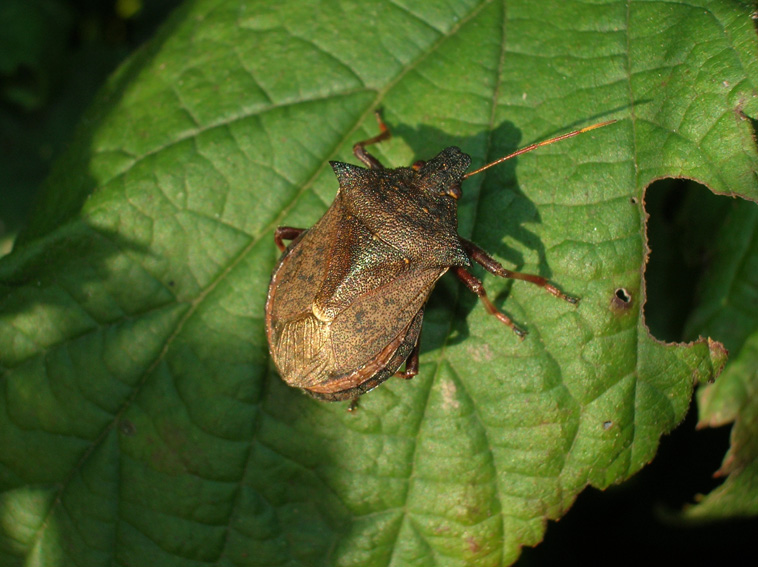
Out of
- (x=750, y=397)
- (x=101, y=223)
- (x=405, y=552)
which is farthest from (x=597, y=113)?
(x=101, y=223)

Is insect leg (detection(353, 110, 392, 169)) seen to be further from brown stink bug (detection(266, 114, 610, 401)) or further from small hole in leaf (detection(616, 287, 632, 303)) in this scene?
small hole in leaf (detection(616, 287, 632, 303))

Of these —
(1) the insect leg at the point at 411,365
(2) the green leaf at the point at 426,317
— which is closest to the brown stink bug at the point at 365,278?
(1) the insect leg at the point at 411,365

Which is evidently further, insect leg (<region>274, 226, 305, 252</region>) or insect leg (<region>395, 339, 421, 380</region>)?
insect leg (<region>274, 226, 305, 252</region>)

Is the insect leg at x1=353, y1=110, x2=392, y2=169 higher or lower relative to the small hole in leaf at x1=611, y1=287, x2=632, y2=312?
higher

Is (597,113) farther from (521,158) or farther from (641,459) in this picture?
(641,459)

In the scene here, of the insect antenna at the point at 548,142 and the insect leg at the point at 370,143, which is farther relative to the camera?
the insect leg at the point at 370,143

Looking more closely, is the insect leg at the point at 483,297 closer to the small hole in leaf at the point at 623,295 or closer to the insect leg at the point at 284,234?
the small hole in leaf at the point at 623,295

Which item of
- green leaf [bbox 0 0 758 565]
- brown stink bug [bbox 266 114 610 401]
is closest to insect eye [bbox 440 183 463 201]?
brown stink bug [bbox 266 114 610 401]
